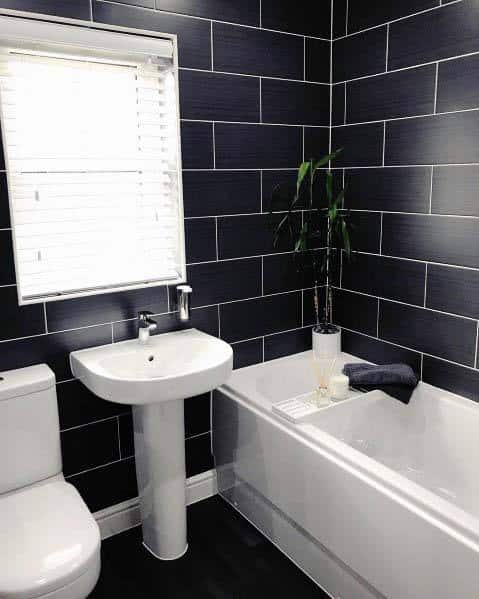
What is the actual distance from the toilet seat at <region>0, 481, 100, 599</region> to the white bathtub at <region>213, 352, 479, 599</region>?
0.80m

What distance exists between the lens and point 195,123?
245cm

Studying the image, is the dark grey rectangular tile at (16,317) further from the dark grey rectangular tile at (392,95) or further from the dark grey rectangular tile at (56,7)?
the dark grey rectangular tile at (392,95)

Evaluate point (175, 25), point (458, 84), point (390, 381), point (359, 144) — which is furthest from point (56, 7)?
point (390, 381)

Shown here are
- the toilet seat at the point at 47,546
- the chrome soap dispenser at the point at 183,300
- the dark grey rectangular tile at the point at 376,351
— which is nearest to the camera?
the toilet seat at the point at 47,546

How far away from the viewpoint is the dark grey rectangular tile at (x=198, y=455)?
108 inches

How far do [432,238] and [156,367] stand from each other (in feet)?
4.32

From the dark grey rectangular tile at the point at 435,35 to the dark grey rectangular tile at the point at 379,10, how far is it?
0.11 ft

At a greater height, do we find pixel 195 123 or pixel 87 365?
pixel 195 123

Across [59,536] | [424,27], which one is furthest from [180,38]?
[59,536]

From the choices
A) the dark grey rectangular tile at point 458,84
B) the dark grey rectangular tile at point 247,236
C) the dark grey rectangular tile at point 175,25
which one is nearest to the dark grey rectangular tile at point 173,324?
the dark grey rectangular tile at point 247,236

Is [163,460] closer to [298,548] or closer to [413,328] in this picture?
[298,548]

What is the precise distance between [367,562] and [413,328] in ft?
3.60

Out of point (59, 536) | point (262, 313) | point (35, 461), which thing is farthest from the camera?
point (262, 313)

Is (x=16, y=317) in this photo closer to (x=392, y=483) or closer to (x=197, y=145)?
(x=197, y=145)
